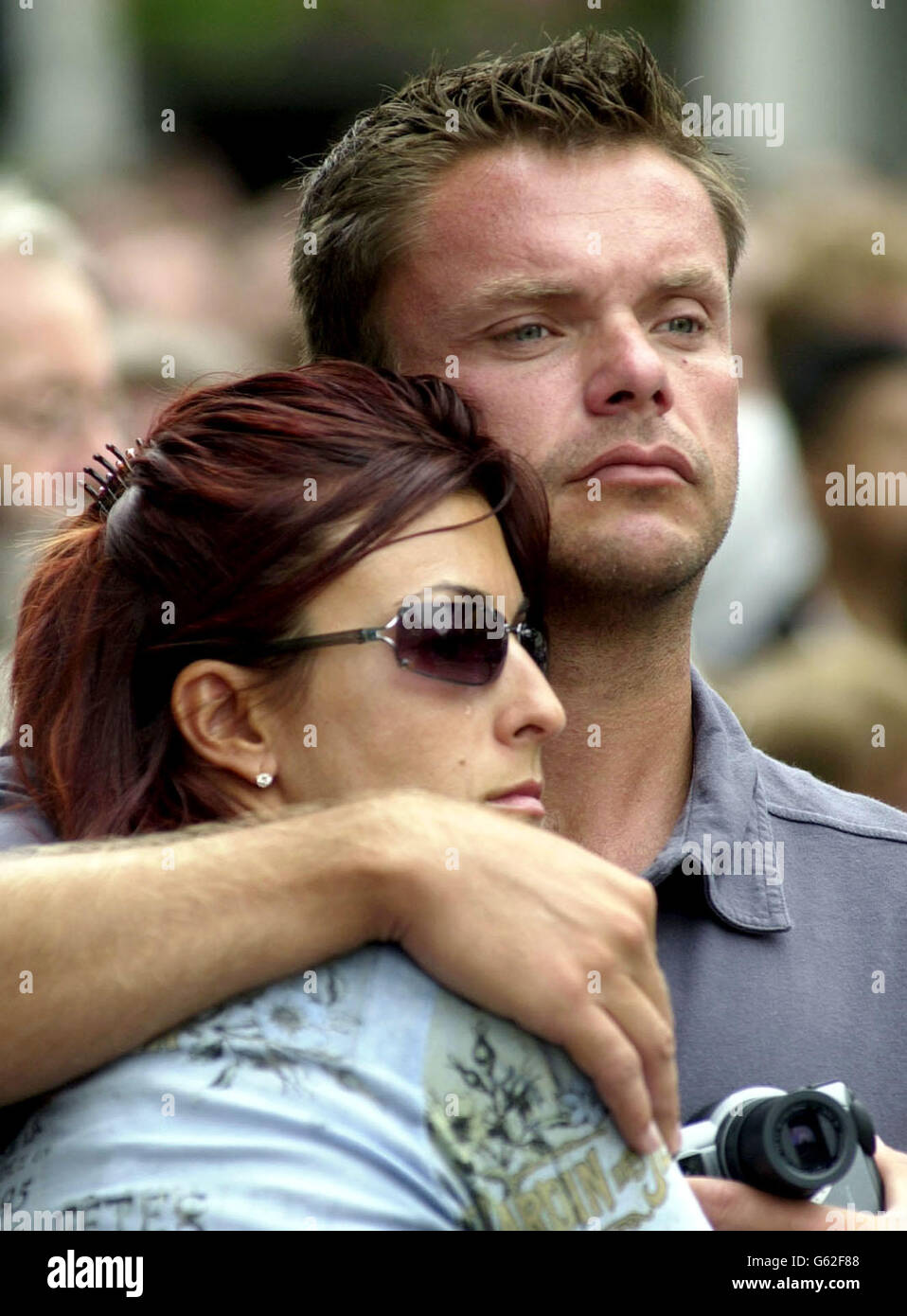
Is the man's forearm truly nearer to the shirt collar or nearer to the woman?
the woman

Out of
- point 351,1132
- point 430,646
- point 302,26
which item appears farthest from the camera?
point 302,26

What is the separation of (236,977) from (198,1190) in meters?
0.23

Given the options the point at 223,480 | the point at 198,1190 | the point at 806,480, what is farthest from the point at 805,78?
the point at 198,1190

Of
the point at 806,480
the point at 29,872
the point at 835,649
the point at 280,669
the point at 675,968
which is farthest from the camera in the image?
the point at 806,480

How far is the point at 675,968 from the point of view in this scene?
2623mm

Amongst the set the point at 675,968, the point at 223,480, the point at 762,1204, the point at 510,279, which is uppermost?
the point at 510,279

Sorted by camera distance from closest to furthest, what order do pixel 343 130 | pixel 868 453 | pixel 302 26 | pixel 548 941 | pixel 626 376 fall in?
pixel 548 941
pixel 626 376
pixel 868 453
pixel 343 130
pixel 302 26

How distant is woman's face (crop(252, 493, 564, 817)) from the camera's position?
2293 mm

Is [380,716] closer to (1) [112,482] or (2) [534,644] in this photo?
(2) [534,644]

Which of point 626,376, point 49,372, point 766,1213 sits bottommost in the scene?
point 766,1213

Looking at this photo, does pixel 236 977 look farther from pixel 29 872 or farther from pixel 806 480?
pixel 806 480

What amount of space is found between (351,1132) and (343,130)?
20.5 feet

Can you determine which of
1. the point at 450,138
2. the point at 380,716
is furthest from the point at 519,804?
the point at 450,138

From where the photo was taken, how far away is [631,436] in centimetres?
281
